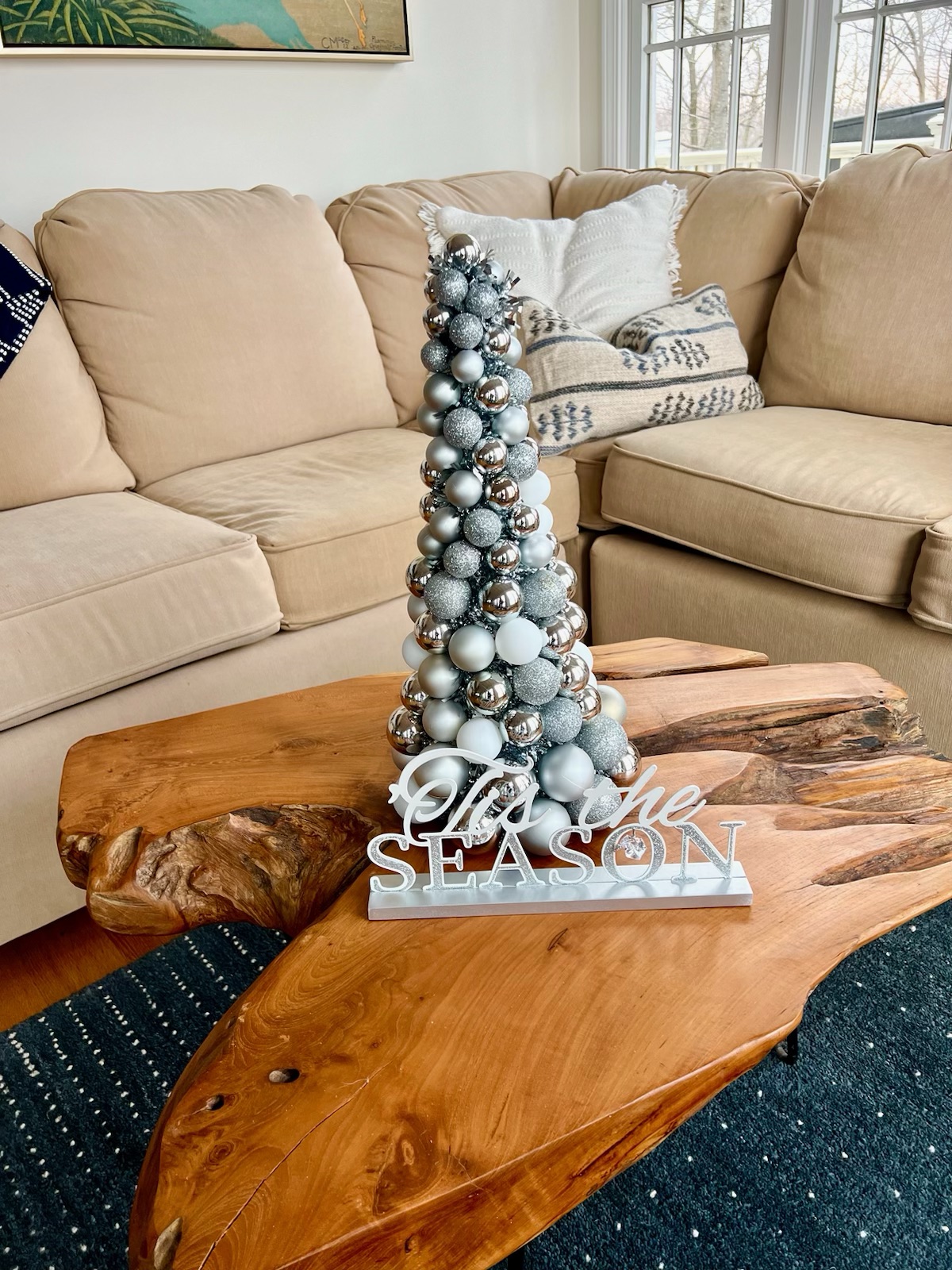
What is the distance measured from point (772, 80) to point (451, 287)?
235cm

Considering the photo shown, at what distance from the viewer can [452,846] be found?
0.89m

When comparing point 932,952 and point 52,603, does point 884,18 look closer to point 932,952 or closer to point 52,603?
point 932,952

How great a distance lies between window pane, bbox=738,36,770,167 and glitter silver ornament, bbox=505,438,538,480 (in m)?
2.35

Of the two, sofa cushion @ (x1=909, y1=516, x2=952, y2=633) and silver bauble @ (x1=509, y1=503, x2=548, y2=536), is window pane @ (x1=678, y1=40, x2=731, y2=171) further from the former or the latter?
silver bauble @ (x1=509, y1=503, x2=548, y2=536)

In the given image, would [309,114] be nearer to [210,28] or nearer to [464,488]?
[210,28]

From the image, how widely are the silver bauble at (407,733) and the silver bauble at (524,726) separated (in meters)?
0.10

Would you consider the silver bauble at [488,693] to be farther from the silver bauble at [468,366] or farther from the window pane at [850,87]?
the window pane at [850,87]

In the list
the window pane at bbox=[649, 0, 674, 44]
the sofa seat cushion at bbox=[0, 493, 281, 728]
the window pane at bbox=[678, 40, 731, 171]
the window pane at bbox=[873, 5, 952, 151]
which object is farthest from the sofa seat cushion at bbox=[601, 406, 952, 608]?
the window pane at bbox=[649, 0, 674, 44]

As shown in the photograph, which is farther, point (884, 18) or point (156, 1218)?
point (884, 18)

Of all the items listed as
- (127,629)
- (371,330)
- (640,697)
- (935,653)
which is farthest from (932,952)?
(371,330)

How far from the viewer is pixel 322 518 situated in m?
1.64

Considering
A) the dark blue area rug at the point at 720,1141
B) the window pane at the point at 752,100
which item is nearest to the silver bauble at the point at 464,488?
the dark blue area rug at the point at 720,1141

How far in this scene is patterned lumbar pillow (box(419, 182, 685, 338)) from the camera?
7.14 feet

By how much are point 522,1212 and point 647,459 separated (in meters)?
1.49
